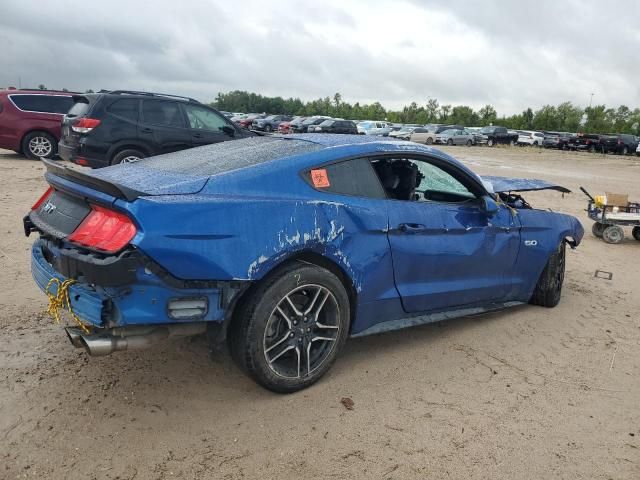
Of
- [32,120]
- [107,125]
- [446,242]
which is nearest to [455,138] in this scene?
[32,120]

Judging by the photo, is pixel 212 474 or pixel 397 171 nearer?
pixel 212 474

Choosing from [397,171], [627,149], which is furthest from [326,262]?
[627,149]

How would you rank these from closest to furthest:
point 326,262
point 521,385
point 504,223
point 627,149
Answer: point 326,262 → point 521,385 → point 504,223 → point 627,149

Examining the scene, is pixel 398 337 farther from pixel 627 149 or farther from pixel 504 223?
pixel 627 149

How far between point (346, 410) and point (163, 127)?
8.36m

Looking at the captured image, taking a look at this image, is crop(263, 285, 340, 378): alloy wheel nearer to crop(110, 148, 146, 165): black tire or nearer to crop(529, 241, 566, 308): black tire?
crop(529, 241, 566, 308): black tire

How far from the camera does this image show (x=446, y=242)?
12.9 feet

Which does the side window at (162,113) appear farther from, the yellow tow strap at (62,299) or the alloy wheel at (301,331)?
the alloy wheel at (301,331)

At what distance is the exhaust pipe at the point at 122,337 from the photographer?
2.82 metres

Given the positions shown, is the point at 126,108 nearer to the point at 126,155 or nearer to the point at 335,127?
the point at 126,155

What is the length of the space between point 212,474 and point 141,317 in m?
0.80

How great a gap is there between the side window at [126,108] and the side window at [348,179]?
765 centimetres

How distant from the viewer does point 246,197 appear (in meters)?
3.05

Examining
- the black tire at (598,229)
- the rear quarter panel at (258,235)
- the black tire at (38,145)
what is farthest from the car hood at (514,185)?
the black tire at (38,145)
